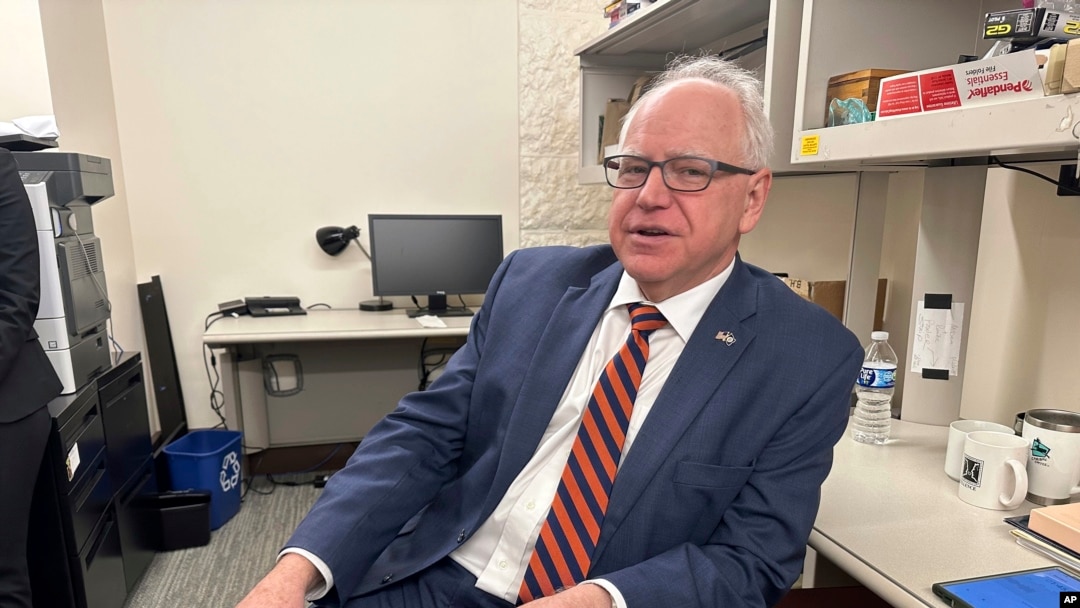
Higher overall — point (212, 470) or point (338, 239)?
point (338, 239)

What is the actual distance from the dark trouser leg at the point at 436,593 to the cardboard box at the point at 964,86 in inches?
43.5

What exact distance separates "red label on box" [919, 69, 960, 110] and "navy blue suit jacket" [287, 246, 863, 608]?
39 cm

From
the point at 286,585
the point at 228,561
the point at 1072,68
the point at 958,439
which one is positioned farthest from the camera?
the point at 228,561

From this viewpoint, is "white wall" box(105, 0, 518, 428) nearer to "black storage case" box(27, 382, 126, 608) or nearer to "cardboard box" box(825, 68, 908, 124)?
"black storage case" box(27, 382, 126, 608)

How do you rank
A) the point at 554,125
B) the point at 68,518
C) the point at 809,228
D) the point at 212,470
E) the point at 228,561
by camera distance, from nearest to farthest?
the point at 68,518 → the point at 809,228 → the point at 228,561 → the point at 212,470 → the point at 554,125

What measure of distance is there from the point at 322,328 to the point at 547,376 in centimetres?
178

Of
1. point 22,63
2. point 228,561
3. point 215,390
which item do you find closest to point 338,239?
point 215,390

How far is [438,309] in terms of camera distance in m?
3.03

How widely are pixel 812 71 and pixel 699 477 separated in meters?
0.91

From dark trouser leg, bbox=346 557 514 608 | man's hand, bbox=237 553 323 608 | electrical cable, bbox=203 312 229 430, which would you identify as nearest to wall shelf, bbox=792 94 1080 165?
dark trouser leg, bbox=346 557 514 608

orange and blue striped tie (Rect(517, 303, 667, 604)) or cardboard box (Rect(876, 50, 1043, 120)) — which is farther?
orange and blue striped tie (Rect(517, 303, 667, 604))

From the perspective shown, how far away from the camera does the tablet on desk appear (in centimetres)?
81

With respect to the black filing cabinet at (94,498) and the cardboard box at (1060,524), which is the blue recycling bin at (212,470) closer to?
the black filing cabinet at (94,498)

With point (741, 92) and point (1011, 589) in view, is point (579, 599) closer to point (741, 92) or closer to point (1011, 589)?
point (1011, 589)
